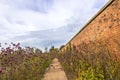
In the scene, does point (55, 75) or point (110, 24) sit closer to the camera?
point (110, 24)

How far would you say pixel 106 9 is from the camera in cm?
852

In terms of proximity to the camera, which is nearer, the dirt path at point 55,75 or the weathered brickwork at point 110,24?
the weathered brickwork at point 110,24

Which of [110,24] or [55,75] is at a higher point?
[110,24]

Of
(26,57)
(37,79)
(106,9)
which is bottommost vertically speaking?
(37,79)

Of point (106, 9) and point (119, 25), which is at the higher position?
point (106, 9)

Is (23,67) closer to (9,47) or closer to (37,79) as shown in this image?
(37,79)

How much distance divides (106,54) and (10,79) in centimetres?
324

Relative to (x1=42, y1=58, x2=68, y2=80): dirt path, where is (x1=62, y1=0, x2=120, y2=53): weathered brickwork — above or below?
above

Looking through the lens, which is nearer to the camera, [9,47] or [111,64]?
[111,64]

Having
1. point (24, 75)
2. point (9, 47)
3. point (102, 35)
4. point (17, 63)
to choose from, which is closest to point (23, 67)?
point (24, 75)

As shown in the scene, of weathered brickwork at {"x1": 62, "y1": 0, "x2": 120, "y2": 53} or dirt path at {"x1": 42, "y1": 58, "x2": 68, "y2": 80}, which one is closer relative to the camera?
weathered brickwork at {"x1": 62, "y1": 0, "x2": 120, "y2": 53}

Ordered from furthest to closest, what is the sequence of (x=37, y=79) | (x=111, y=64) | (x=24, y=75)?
(x=37, y=79) → (x=24, y=75) → (x=111, y=64)

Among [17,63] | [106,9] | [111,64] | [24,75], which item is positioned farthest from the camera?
[24,75]

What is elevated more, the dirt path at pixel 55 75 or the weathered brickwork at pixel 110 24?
the weathered brickwork at pixel 110 24
